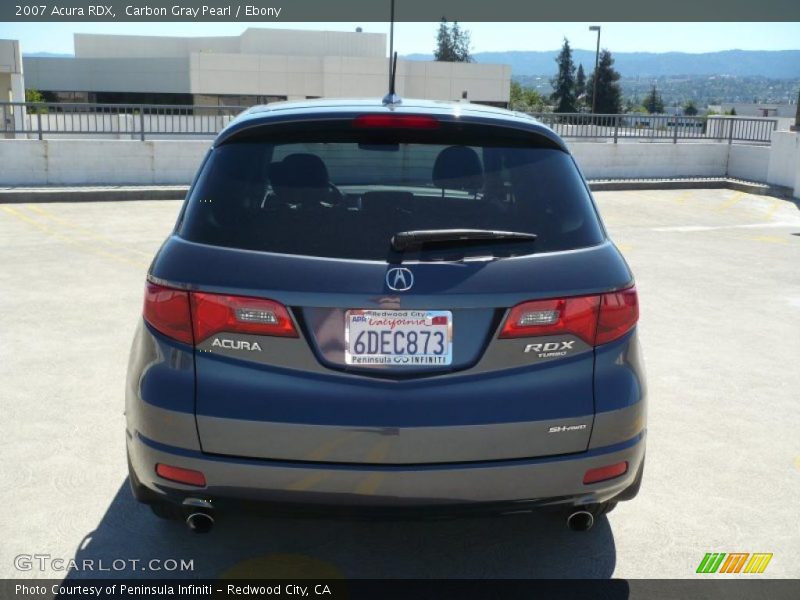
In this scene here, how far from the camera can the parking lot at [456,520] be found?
11.8 ft

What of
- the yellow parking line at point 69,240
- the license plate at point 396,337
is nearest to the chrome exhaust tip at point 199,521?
the license plate at point 396,337

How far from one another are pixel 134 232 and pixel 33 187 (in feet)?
18.3

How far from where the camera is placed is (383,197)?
3.07 meters

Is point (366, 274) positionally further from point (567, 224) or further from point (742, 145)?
point (742, 145)

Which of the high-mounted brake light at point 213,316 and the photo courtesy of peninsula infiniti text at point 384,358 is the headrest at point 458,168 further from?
the high-mounted brake light at point 213,316

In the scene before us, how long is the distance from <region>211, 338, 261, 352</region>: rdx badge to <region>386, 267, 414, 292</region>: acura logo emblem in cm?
47

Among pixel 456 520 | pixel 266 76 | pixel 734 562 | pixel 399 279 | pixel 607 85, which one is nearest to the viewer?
pixel 399 279

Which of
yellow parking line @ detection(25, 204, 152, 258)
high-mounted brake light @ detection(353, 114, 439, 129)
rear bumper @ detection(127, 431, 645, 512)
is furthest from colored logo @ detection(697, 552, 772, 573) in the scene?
yellow parking line @ detection(25, 204, 152, 258)

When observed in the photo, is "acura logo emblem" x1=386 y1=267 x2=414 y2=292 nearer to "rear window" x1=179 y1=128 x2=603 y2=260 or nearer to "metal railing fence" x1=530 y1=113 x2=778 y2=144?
"rear window" x1=179 y1=128 x2=603 y2=260

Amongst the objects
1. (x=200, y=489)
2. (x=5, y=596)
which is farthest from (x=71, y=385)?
(x=200, y=489)

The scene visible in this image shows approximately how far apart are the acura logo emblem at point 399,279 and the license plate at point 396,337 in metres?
0.08

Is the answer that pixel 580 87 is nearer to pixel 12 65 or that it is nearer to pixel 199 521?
pixel 12 65

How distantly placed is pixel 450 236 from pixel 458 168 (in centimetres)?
51

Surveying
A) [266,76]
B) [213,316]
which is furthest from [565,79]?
[213,316]
